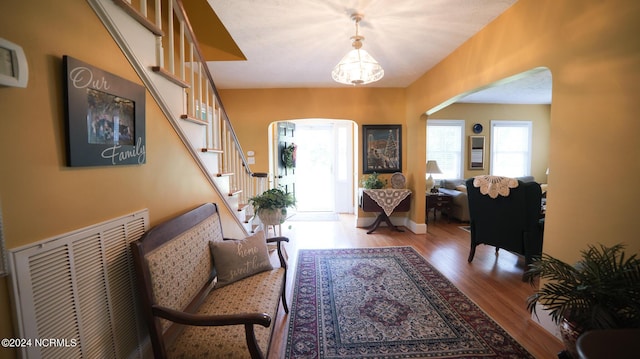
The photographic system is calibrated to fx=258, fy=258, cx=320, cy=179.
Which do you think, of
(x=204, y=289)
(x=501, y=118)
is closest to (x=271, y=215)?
(x=204, y=289)

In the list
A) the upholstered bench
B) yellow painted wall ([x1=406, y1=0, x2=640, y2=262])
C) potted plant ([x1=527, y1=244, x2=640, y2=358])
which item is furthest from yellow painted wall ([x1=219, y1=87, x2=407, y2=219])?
potted plant ([x1=527, y1=244, x2=640, y2=358])

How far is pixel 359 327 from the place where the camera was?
2.02 m

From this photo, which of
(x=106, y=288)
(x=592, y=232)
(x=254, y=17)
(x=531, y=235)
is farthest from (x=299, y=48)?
(x=531, y=235)

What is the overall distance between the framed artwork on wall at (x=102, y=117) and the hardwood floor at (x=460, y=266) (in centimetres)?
158

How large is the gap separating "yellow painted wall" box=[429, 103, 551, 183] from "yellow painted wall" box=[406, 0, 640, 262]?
4.04 m

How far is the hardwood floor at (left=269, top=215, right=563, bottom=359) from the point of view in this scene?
1933 mm

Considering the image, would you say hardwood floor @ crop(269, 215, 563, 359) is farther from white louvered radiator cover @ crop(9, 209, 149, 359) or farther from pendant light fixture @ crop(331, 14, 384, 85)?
pendant light fixture @ crop(331, 14, 384, 85)

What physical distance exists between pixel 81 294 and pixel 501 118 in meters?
7.48

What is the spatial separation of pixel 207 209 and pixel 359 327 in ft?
4.93

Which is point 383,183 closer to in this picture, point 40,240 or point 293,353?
point 293,353

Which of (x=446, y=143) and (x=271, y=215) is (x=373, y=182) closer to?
(x=271, y=215)

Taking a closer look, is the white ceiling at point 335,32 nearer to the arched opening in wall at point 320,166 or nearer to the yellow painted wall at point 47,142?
the yellow painted wall at point 47,142

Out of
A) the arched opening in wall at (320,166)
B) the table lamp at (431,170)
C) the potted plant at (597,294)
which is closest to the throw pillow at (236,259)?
the potted plant at (597,294)

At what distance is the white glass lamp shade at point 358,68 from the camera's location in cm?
228
